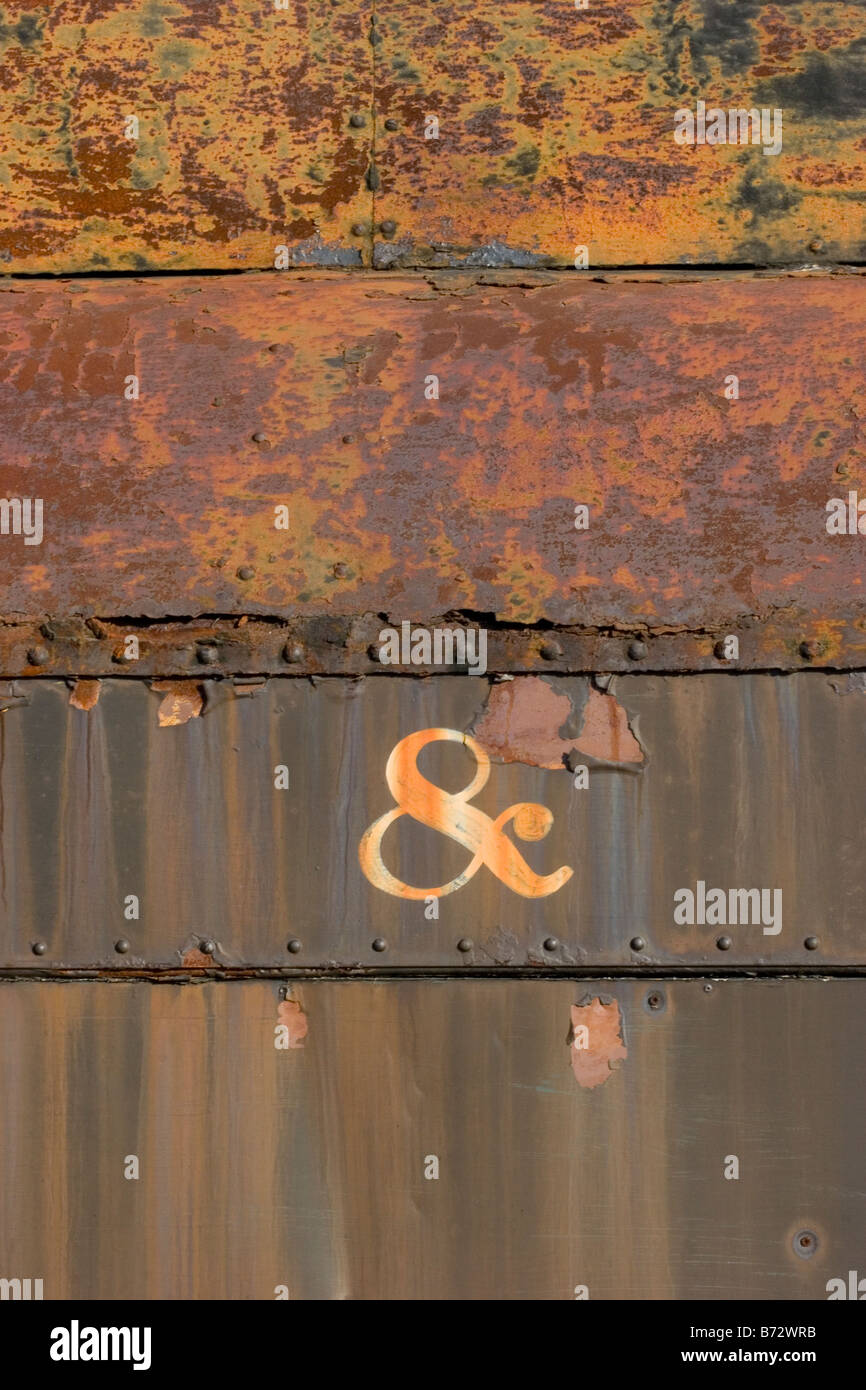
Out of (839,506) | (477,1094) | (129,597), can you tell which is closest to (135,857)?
(129,597)

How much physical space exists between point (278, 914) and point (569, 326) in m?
1.20

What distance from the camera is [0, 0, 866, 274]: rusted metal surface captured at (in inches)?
99.9

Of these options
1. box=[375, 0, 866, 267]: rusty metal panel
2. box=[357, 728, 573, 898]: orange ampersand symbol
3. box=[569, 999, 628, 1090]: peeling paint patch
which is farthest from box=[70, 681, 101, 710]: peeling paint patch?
box=[375, 0, 866, 267]: rusty metal panel

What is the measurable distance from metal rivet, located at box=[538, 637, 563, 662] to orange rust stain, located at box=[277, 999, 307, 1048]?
2.38ft

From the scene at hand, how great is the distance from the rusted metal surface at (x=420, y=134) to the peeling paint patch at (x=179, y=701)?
989 mm

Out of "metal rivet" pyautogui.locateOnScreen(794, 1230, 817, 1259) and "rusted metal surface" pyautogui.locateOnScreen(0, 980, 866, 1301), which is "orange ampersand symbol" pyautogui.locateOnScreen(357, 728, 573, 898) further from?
"metal rivet" pyautogui.locateOnScreen(794, 1230, 817, 1259)

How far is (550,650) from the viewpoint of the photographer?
6.82 feet

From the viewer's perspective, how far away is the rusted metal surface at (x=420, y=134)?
8.32 ft

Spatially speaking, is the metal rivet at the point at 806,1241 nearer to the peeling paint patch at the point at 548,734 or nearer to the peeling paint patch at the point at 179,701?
the peeling paint patch at the point at 548,734

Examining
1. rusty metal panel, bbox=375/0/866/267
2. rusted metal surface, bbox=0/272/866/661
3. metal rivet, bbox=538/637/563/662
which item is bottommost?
metal rivet, bbox=538/637/563/662

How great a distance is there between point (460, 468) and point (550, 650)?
0.37 m

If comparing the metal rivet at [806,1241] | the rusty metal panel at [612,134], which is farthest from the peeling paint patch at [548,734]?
the rusty metal panel at [612,134]

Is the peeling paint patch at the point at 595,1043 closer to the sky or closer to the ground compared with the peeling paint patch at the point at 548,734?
closer to the ground

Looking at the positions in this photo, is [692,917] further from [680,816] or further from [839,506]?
[839,506]
